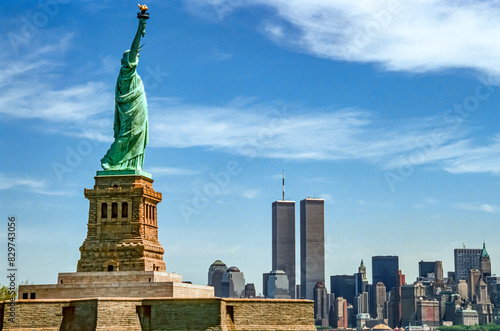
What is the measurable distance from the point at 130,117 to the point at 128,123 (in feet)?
1.54

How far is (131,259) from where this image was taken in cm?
6125

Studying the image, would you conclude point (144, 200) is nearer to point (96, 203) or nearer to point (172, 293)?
point (96, 203)

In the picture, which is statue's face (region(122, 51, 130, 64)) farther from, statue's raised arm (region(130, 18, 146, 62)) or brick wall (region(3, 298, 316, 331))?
brick wall (region(3, 298, 316, 331))

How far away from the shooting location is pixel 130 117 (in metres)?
64.4

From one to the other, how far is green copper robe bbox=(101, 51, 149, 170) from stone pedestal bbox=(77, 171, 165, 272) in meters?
1.18

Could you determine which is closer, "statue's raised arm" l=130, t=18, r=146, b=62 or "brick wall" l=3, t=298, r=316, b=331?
"brick wall" l=3, t=298, r=316, b=331

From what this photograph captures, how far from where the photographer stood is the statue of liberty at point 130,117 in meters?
64.2

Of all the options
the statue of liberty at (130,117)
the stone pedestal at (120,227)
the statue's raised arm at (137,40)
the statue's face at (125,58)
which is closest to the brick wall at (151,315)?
the stone pedestal at (120,227)

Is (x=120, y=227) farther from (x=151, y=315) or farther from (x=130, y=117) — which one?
(x=151, y=315)

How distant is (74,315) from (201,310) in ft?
26.8

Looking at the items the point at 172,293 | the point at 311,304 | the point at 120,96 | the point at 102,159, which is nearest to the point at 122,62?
the point at 120,96

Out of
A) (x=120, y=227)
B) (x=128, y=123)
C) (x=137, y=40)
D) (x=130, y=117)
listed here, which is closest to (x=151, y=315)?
(x=120, y=227)

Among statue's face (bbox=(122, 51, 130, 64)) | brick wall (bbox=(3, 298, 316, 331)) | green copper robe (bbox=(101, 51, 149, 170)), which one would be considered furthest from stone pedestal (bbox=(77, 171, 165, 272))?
statue's face (bbox=(122, 51, 130, 64))

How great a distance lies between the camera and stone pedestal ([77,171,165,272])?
201 ft
